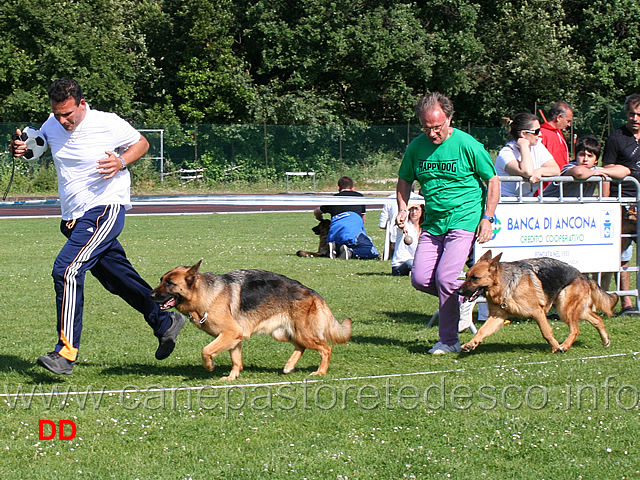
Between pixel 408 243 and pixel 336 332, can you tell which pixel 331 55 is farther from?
pixel 336 332

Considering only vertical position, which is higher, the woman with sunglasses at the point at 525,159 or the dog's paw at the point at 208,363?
the woman with sunglasses at the point at 525,159

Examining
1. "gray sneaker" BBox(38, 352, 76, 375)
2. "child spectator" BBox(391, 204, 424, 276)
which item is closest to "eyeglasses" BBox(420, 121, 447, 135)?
"gray sneaker" BBox(38, 352, 76, 375)

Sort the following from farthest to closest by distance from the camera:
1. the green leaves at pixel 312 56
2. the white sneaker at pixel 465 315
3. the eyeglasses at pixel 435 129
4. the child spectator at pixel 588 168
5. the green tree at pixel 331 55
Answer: the green tree at pixel 331 55 < the green leaves at pixel 312 56 < the child spectator at pixel 588 168 < the white sneaker at pixel 465 315 < the eyeglasses at pixel 435 129

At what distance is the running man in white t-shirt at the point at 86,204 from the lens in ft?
20.3

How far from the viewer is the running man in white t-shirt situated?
6195 mm

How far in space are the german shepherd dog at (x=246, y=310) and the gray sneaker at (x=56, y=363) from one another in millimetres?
763

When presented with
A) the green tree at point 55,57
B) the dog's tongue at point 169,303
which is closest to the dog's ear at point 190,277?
the dog's tongue at point 169,303

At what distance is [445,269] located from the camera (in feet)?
22.8

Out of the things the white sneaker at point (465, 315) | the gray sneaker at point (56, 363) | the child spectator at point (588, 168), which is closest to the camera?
the gray sneaker at point (56, 363)

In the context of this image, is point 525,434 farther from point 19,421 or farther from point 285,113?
point 285,113

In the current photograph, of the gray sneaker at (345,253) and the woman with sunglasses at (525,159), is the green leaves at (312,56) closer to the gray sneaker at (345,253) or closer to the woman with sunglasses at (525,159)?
the gray sneaker at (345,253)

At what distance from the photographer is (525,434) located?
4.71 m

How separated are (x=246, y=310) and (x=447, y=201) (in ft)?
6.33

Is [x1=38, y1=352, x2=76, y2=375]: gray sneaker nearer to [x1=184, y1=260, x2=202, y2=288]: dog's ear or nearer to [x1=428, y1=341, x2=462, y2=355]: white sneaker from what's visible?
[x1=184, y1=260, x2=202, y2=288]: dog's ear
